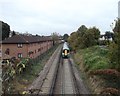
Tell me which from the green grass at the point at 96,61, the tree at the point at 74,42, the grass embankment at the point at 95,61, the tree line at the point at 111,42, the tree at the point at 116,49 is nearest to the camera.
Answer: the tree at the point at 116,49

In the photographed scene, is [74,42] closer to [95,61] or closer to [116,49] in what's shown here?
[95,61]

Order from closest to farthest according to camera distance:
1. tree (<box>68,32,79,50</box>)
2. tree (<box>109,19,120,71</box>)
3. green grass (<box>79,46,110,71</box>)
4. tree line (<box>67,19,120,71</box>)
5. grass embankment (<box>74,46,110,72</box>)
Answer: tree (<box>109,19,120,71</box>)
tree line (<box>67,19,120,71</box>)
green grass (<box>79,46,110,71</box>)
grass embankment (<box>74,46,110,72</box>)
tree (<box>68,32,79,50</box>)

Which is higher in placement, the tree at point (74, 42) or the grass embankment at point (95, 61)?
the tree at point (74, 42)

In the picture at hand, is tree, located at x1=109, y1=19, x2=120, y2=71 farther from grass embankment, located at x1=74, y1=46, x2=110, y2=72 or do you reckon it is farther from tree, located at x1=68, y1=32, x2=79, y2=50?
tree, located at x1=68, y1=32, x2=79, y2=50

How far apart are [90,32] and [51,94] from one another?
37494 millimetres

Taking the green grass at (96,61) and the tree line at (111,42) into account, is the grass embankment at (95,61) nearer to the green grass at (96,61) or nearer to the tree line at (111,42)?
the green grass at (96,61)

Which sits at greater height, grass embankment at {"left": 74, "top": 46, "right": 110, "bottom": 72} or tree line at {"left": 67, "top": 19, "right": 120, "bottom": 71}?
tree line at {"left": 67, "top": 19, "right": 120, "bottom": 71}

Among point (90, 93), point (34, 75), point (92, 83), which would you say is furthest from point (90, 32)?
point (90, 93)

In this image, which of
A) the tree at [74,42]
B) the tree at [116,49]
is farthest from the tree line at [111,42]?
the tree at [74,42]

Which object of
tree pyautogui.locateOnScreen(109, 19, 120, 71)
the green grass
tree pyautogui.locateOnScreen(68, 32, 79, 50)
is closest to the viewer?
tree pyautogui.locateOnScreen(109, 19, 120, 71)

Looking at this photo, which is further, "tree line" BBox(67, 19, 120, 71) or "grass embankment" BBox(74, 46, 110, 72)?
"grass embankment" BBox(74, 46, 110, 72)

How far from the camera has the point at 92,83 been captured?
27.4m

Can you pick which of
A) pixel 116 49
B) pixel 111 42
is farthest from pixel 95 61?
pixel 116 49

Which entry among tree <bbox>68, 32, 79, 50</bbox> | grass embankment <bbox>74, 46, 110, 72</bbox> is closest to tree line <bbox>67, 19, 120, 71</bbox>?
tree <bbox>68, 32, 79, 50</bbox>
